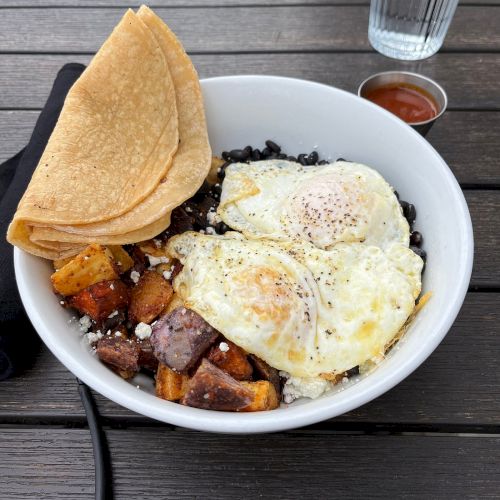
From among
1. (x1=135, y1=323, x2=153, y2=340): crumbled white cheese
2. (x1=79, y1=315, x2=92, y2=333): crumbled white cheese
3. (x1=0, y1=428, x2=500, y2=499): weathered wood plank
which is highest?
(x1=135, y1=323, x2=153, y2=340): crumbled white cheese

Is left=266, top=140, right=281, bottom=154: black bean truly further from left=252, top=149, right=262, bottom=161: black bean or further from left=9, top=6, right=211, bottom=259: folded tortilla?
left=9, top=6, right=211, bottom=259: folded tortilla

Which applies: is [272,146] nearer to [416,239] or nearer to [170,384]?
[416,239]

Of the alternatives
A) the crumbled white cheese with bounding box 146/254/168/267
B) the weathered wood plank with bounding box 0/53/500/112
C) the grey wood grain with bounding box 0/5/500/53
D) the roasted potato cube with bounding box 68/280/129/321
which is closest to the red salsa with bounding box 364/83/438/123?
the weathered wood plank with bounding box 0/53/500/112

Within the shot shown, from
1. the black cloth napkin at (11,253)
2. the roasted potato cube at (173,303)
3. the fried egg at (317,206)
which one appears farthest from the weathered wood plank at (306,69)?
the roasted potato cube at (173,303)

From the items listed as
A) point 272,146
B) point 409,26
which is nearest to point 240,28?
point 409,26

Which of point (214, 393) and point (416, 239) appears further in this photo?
point (416, 239)

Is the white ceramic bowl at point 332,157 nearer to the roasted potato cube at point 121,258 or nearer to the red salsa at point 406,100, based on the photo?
the roasted potato cube at point 121,258
